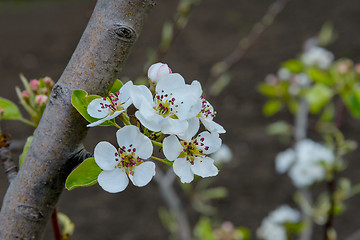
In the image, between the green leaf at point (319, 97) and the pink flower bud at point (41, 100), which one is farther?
the green leaf at point (319, 97)

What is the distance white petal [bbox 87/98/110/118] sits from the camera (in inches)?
17.7

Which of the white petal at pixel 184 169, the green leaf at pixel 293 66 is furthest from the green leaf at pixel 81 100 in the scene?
the green leaf at pixel 293 66

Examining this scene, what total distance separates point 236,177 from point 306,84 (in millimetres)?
1566

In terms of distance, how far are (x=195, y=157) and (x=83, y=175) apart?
0.12 meters

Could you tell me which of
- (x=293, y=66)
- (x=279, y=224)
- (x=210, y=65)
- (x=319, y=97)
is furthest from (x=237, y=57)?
(x=210, y=65)

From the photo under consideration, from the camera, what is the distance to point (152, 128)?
0.44 meters

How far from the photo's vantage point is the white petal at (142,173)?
0.46m

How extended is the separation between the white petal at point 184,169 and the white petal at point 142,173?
3cm

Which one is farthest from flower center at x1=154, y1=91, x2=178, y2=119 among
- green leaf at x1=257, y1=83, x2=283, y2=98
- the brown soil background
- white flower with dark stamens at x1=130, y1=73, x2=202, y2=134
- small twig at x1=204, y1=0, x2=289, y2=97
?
the brown soil background

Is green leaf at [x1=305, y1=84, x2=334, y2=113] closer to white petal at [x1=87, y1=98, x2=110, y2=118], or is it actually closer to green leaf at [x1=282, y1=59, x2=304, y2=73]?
green leaf at [x1=282, y1=59, x2=304, y2=73]

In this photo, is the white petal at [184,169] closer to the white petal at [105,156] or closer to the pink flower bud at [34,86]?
the white petal at [105,156]

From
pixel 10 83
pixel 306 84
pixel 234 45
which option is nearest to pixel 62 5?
pixel 10 83

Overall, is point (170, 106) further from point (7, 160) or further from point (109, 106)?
point (7, 160)

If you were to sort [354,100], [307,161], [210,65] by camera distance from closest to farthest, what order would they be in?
[354,100], [307,161], [210,65]
